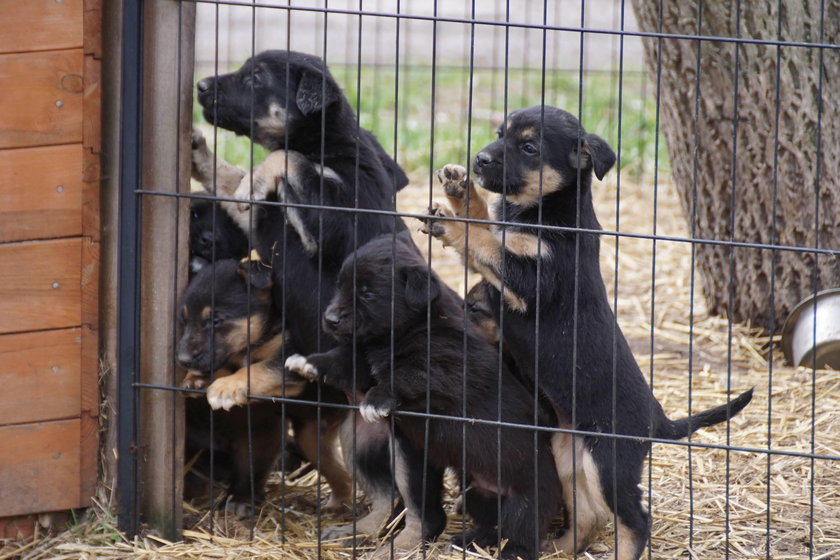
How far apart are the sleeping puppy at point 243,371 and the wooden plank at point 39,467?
53 centimetres


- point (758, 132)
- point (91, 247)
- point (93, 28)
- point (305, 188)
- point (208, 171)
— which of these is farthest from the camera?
→ point (758, 132)

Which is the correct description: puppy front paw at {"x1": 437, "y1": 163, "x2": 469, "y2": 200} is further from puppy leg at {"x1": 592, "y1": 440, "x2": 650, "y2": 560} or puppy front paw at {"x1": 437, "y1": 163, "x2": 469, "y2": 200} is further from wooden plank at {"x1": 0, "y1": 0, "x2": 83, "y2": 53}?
wooden plank at {"x1": 0, "y1": 0, "x2": 83, "y2": 53}

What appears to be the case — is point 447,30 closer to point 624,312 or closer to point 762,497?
point 624,312

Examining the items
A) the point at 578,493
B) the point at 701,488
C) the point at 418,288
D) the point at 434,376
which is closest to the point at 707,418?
the point at 578,493

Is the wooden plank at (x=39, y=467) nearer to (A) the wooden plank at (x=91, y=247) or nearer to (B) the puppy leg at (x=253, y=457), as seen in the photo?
(A) the wooden plank at (x=91, y=247)

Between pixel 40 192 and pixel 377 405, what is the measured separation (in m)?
1.50

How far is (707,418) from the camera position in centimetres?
424

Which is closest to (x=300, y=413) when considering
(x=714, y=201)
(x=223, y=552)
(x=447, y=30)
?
(x=223, y=552)

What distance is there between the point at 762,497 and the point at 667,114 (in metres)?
2.77

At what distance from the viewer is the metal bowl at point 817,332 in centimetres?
585

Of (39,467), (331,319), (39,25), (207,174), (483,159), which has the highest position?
(39,25)

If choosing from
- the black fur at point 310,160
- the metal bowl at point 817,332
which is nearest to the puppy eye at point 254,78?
the black fur at point 310,160

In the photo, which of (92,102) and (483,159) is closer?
(92,102)

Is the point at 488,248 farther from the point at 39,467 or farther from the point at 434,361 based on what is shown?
the point at 39,467
